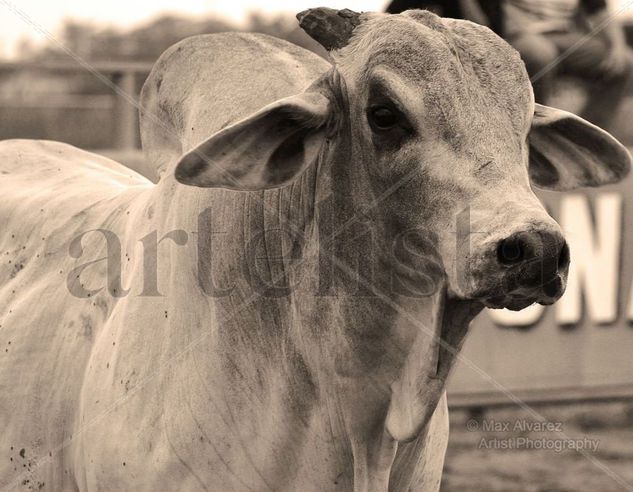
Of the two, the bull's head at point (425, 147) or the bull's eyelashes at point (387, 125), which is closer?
the bull's head at point (425, 147)

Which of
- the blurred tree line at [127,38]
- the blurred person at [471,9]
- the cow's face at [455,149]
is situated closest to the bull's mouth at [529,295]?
the cow's face at [455,149]

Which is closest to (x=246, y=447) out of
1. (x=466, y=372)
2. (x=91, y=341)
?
(x=91, y=341)

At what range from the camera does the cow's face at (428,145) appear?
2.23 metres

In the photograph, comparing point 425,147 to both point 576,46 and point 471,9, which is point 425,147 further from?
point 576,46

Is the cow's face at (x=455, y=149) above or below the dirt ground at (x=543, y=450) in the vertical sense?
above

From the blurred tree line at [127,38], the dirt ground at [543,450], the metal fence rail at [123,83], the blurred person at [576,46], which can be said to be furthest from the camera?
the blurred tree line at [127,38]

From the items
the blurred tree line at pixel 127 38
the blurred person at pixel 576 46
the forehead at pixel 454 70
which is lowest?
the blurred tree line at pixel 127 38

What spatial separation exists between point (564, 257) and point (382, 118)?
476 mm

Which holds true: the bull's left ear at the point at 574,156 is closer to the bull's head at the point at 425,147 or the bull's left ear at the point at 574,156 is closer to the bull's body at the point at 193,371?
the bull's head at the point at 425,147

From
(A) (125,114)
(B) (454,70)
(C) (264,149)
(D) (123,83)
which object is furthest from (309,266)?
(A) (125,114)

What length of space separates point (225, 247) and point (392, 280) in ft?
1.36

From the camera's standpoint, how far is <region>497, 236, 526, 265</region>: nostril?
216 centimetres

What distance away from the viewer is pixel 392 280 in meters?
2.56

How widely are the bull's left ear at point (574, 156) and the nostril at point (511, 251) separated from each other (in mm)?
632
